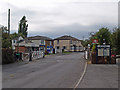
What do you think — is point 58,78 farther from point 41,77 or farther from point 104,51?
point 104,51

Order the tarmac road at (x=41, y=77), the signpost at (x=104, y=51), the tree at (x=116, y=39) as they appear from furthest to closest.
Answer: the tree at (x=116, y=39), the signpost at (x=104, y=51), the tarmac road at (x=41, y=77)

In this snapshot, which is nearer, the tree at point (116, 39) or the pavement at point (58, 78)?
the pavement at point (58, 78)

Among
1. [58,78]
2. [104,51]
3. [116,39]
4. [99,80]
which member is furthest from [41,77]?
[116,39]

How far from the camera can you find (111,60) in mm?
24781

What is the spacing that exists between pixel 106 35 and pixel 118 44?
2065 centimetres

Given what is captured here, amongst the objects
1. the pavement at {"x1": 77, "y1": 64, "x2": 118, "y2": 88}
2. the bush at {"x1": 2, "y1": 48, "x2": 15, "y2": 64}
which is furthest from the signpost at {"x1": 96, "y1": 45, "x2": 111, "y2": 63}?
the bush at {"x1": 2, "y1": 48, "x2": 15, "y2": 64}

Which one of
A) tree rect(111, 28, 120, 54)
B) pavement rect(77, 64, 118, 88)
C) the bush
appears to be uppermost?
tree rect(111, 28, 120, 54)

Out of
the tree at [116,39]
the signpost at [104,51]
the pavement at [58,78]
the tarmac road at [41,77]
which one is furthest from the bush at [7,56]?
the tree at [116,39]

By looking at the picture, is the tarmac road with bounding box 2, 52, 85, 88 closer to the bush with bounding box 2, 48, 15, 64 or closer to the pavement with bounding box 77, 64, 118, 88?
the pavement with bounding box 77, 64, 118, 88

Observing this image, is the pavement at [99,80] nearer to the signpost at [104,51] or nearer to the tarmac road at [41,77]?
the tarmac road at [41,77]

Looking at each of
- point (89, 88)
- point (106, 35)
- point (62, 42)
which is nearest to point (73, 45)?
point (62, 42)

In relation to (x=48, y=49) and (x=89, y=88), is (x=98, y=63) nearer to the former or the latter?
(x=89, y=88)

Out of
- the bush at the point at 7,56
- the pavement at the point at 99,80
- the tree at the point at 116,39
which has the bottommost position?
the pavement at the point at 99,80

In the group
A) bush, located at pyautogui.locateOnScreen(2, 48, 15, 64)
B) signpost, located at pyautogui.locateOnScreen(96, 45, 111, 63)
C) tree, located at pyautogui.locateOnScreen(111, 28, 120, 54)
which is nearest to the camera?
bush, located at pyautogui.locateOnScreen(2, 48, 15, 64)
